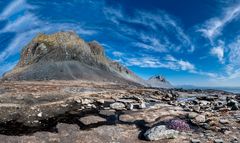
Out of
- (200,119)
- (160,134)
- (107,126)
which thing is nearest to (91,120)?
(107,126)

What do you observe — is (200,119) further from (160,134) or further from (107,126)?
(107,126)

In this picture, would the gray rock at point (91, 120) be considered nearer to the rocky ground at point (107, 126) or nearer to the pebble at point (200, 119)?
the rocky ground at point (107, 126)

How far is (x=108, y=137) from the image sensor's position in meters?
24.5

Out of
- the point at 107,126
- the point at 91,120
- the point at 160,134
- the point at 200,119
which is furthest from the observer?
the point at 91,120

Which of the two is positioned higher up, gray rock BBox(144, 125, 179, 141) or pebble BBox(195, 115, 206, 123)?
pebble BBox(195, 115, 206, 123)

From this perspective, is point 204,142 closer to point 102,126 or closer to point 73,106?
point 102,126

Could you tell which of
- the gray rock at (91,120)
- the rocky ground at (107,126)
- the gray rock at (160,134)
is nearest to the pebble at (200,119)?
the rocky ground at (107,126)

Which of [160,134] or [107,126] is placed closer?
[160,134]

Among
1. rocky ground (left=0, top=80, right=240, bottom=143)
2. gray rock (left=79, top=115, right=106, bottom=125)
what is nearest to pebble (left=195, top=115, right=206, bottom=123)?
rocky ground (left=0, top=80, right=240, bottom=143)

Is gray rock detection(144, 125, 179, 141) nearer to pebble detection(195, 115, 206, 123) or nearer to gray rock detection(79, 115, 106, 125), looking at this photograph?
pebble detection(195, 115, 206, 123)

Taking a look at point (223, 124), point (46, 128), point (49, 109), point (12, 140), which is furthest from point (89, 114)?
point (223, 124)

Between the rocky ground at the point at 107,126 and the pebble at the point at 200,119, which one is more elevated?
the pebble at the point at 200,119

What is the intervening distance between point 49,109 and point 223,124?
72.2 feet

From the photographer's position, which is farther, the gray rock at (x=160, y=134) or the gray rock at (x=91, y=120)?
the gray rock at (x=91, y=120)
